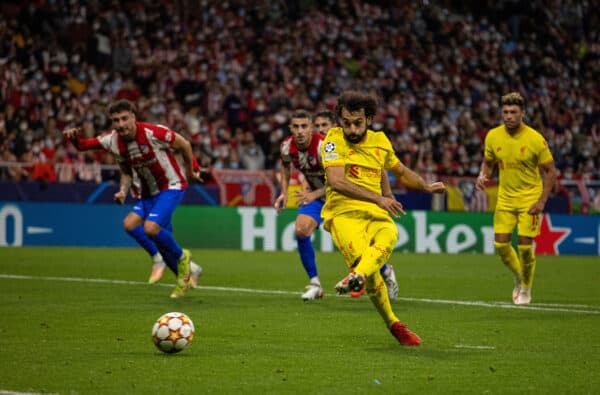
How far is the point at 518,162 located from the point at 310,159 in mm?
2533

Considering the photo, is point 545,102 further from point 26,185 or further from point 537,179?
point 537,179

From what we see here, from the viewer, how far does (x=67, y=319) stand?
10.7 metres

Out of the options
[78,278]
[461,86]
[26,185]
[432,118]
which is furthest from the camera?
[461,86]

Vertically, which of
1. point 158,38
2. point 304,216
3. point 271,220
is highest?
point 158,38

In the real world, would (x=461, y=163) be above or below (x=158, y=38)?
below

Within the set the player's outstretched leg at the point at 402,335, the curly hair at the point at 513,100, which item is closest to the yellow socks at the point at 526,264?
the curly hair at the point at 513,100

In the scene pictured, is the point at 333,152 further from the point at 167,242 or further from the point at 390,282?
the point at 167,242

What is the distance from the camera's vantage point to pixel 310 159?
44.3ft

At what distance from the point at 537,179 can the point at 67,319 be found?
18.7ft

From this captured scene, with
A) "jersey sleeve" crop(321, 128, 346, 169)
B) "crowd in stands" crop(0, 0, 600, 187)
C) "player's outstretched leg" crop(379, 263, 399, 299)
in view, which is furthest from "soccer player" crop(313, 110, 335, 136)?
"crowd in stands" crop(0, 0, 600, 187)

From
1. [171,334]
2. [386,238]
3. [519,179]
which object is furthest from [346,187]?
[519,179]

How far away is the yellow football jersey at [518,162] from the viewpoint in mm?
12680

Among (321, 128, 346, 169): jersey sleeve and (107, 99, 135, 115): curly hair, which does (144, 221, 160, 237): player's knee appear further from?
(321, 128, 346, 169): jersey sleeve

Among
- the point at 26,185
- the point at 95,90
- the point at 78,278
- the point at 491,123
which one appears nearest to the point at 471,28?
the point at 491,123
